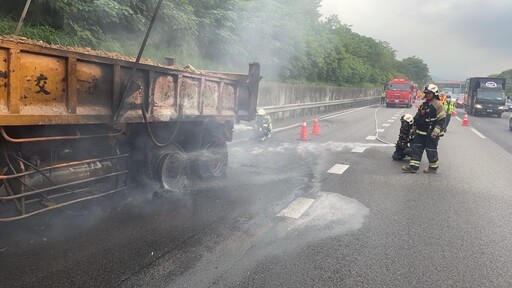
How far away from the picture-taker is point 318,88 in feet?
87.6

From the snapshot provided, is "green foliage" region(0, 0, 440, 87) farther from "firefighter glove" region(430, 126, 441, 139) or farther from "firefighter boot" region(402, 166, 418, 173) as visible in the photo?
"firefighter glove" region(430, 126, 441, 139)

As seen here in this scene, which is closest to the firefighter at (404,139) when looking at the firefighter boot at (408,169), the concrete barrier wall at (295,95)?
the firefighter boot at (408,169)

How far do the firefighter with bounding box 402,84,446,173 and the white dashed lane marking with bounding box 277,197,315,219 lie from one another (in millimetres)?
3194

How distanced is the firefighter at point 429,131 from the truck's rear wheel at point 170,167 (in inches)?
167

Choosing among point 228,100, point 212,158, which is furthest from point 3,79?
point 228,100

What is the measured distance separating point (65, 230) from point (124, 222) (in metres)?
0.57

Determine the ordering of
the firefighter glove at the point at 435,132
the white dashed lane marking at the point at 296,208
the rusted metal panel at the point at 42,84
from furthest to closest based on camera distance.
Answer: the firefighter glove at the point at 435,132 < the white dashed lane marking at the point at 296,208 < the rusted metal panel at the point at 42,84

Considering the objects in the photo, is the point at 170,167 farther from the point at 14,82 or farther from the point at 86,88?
the point at 14,82

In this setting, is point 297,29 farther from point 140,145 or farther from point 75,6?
point 140,145

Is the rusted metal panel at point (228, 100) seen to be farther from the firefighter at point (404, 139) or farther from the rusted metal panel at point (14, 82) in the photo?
the firefighter at point (404, 139)

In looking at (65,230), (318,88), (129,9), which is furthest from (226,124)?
(318,88)

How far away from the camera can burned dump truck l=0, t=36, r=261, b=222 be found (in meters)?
3.55

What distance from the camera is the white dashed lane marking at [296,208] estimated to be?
4.88 metres

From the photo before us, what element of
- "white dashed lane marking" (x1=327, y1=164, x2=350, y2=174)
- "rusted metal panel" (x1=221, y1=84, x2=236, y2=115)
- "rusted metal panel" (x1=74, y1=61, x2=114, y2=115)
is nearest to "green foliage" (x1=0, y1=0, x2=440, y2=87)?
"rusted metal panel" (x1=221, y1=84, x2=236, y2=115)
